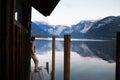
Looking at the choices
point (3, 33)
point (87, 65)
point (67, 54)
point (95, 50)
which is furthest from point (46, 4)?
point (95, 50)

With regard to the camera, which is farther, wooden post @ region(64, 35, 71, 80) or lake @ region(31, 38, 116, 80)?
lake @ region(31, 38, 116, 80)

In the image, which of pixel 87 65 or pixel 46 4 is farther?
pixel 87 65

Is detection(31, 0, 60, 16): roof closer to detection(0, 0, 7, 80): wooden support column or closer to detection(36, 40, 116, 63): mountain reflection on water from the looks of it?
detection(0, 0, 7, 80): wooden support column

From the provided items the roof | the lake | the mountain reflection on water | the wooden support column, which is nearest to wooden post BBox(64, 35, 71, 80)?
the roof

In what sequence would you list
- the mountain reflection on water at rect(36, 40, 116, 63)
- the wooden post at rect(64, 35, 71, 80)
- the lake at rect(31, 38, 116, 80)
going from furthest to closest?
the mountain reflection on water at rect(36, 40, 116, 63), the lake at rect(31, 38, 116, 80), the wooden post at rect(64, 35, 71, 80)

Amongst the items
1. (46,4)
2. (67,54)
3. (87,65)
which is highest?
(46,4)

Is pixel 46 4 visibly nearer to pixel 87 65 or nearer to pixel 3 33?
pixel 3 33

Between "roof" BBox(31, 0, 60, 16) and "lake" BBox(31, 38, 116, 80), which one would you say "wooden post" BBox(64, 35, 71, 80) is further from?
"lake" BBox(31, 38, 116, 80)

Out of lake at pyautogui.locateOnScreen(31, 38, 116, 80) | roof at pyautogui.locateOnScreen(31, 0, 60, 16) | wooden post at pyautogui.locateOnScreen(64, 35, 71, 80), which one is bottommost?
lake at pyautogui.locateOnScreen(31, 38, 116, 80)

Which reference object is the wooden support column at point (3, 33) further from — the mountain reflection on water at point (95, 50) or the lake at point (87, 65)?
the mountain reflection on water at point (95, 50)

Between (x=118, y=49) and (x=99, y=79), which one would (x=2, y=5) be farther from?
(x=99, y=79)

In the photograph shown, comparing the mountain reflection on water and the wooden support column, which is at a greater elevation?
the wooden support column

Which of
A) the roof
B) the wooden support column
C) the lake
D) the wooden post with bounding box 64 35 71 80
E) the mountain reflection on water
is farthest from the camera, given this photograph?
the mountain reflection on water

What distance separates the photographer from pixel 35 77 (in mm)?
10086
